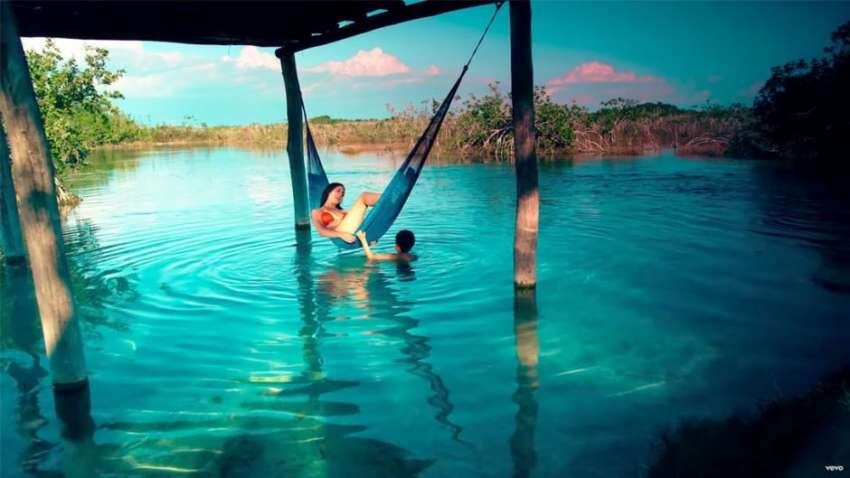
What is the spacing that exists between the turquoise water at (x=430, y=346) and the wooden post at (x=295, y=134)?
0.52 metres

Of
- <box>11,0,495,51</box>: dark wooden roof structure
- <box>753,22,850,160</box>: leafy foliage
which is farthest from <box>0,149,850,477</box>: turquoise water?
<box>753,22,850,160</box>: leafy foliage

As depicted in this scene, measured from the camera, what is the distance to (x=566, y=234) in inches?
282

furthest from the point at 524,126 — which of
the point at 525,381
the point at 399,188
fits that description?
the point at 525,381

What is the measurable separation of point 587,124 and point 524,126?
1812 centimetres

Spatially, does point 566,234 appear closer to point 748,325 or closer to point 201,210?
point 748,325

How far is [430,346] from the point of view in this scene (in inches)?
145

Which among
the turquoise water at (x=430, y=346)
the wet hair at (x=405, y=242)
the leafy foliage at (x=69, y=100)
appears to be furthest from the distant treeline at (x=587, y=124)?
the wet hair at (x=405, y=242)

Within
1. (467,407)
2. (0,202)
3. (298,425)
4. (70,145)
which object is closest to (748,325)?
(467,407)

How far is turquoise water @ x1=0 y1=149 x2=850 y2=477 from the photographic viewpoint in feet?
8.24

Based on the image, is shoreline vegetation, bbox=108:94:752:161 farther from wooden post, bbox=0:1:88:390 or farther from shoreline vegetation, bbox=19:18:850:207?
wooden post, bbox=0:1:88:390

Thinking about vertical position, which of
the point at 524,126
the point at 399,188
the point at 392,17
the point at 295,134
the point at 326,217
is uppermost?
the point at 392,17

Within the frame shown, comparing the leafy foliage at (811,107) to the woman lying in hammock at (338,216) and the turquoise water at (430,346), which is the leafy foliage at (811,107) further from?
the woman lying in hammock at (338,216)

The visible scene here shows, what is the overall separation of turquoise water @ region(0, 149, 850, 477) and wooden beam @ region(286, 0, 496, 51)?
7.98 feet

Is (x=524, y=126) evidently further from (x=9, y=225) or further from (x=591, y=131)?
(x=591, y=131)
